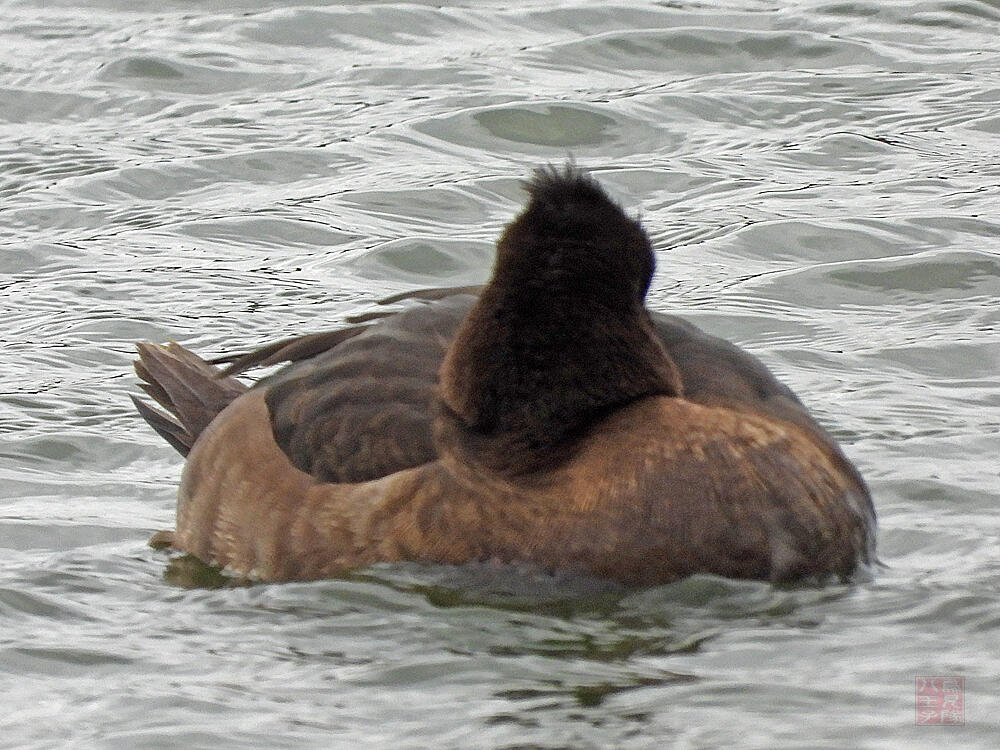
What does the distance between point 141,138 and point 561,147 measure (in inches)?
92.4

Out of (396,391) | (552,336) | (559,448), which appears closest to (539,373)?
(552,336)

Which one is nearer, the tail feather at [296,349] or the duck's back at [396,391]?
the duck's back at [396,391]

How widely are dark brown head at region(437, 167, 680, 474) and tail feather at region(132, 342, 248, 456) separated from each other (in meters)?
1.54

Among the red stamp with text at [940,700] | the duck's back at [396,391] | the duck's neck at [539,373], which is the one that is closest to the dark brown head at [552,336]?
the duck's neck at [539,373]

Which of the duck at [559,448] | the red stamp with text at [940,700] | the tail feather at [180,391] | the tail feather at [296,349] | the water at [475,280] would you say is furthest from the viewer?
the tail feather at [180,391]

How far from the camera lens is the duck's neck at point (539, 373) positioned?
20.6ft

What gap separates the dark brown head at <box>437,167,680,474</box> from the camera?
6285 millimetres

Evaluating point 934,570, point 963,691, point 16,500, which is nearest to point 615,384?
point 934,570

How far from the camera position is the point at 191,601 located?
6.45m

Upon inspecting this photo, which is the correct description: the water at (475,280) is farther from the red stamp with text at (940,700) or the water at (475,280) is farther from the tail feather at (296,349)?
the tail feather at (296,349)

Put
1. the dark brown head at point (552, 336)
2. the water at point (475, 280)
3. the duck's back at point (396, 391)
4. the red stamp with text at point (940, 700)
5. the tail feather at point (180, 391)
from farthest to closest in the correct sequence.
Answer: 1. the tail feather at point (180, 391)
2. the duck's back at point (396, 391)
3. the dark brown head at point (552, 336)
4. the water at point (475, 280)
5. the red stamp with text at point (940, 700)

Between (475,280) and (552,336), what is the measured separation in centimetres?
384

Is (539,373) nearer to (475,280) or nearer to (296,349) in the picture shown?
(296,349)

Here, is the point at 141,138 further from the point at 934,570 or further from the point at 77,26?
the point at 934,570
